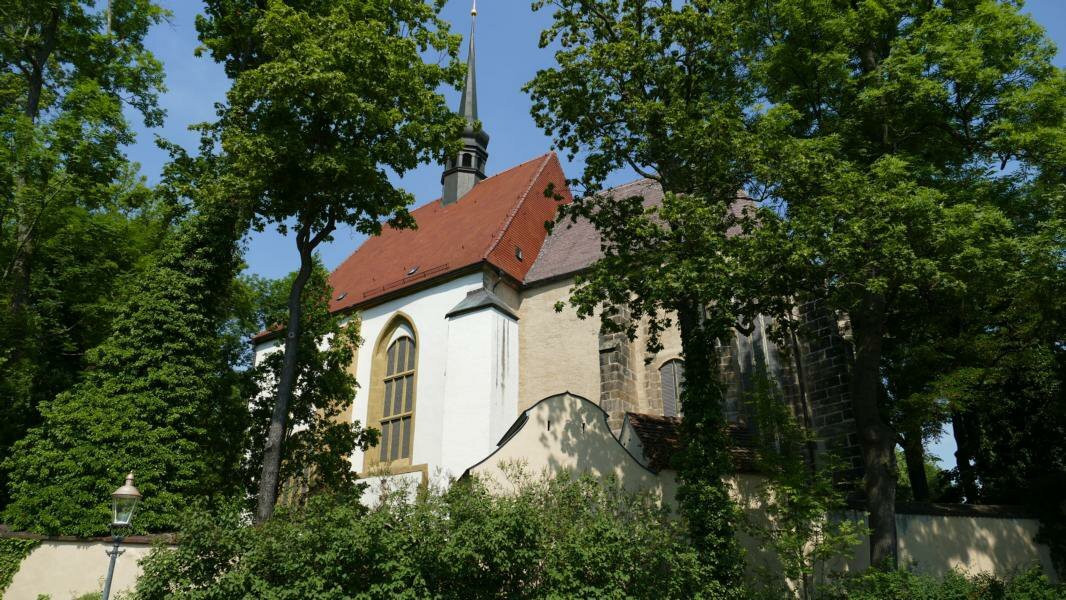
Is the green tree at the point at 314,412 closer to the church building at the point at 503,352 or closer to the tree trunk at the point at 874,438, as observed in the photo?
the church building at the point at 503,352

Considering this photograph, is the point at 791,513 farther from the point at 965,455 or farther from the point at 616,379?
the point at 965,455

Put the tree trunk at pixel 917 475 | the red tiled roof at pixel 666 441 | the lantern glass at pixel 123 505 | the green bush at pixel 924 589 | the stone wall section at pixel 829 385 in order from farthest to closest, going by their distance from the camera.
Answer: the tree trunk at pixel 917 475
the stone wall section at pixel 829 385
the red tiled roof at pixel 666 441
the green bush at pixel 924 589
the lantern glass at pixel 123 505

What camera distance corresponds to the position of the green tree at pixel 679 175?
9.62 meters

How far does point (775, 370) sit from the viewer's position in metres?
14.1

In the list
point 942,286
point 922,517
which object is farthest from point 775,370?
point 942,286

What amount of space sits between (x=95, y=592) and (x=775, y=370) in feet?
38.8

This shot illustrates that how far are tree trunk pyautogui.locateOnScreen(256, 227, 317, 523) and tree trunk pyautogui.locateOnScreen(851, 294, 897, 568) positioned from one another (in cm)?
843

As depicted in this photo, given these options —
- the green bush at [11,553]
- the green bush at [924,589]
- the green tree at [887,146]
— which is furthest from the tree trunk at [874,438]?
the green bush at [11,553]

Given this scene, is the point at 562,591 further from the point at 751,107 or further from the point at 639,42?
the point at 751,107

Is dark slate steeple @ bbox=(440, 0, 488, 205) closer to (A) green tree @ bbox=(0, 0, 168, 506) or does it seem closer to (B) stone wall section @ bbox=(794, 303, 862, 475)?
(A) green tree @ bbox=(0, 0, 168, 506)

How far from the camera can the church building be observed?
1379 centimetres

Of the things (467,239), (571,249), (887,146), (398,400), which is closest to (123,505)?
(398,400)

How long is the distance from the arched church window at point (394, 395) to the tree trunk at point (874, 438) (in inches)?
426

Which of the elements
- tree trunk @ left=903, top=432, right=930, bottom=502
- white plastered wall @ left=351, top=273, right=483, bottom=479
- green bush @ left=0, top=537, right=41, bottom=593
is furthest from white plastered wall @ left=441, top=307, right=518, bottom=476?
tree trunk @ left=903, top=432, right=930, bottom=502
